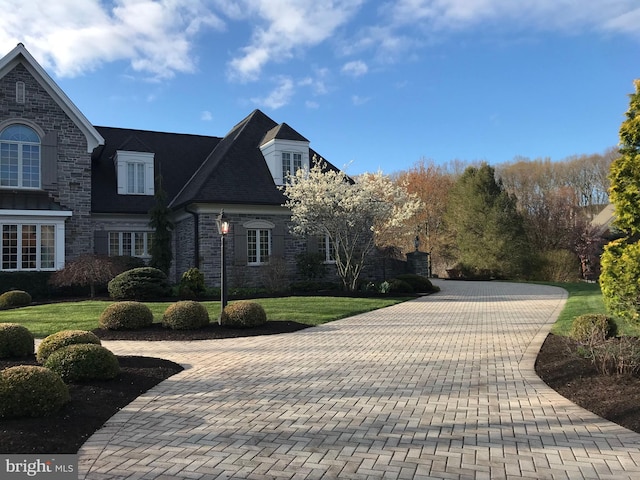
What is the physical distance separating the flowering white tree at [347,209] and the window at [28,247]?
10190 millimetres

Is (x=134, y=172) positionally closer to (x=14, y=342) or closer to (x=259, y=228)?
(x=259, y=228)

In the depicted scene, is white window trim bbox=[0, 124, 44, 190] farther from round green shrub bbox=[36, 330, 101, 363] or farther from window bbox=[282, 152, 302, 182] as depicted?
round green shrub bbox=[36, 330, 101, 363]

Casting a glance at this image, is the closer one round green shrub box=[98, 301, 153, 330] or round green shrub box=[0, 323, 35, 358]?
round green shrub box=[0, 323, 35, 358]

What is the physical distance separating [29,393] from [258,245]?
16.8 metres

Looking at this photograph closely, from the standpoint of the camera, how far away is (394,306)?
16.1 m

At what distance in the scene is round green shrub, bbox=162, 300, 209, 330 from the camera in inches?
428

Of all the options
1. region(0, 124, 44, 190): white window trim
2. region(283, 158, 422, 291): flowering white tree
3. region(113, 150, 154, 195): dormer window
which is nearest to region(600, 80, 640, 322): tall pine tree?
region(283, 158, 422, 291): flowering white tree

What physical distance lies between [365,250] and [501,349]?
11347 millimetres

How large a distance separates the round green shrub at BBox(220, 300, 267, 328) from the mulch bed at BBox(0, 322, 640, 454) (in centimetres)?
335

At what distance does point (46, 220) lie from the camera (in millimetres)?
19812

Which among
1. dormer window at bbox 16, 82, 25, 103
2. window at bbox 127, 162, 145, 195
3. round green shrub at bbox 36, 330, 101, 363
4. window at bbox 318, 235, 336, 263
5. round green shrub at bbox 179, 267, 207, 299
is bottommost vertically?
round green shrub at bbox 36, 330, 101, 363

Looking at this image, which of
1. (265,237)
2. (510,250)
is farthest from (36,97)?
(510,250)

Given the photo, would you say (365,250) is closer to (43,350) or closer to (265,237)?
(265,237)

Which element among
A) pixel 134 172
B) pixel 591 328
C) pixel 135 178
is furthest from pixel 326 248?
pixel 591 328
